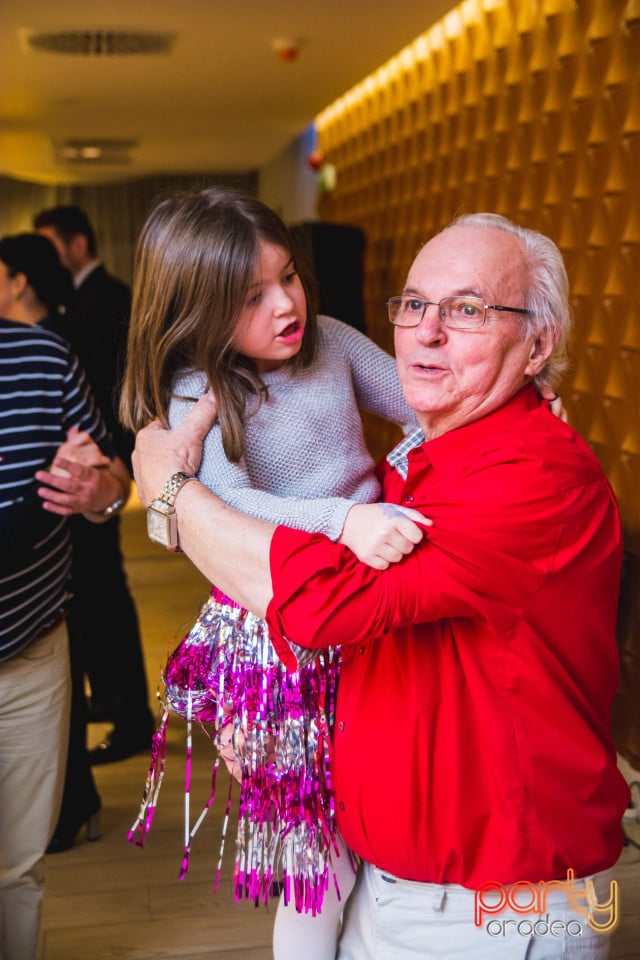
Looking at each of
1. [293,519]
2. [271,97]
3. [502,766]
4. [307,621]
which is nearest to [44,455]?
[293,519]

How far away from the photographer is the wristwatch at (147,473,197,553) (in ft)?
4.92

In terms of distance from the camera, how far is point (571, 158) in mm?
3738

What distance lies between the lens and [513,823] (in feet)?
4.45

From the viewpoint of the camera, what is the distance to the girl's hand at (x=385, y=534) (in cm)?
127

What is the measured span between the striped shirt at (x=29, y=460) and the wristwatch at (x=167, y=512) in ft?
2.13

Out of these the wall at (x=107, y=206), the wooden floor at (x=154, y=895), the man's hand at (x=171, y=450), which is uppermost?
the wall at (x=107, y=206)

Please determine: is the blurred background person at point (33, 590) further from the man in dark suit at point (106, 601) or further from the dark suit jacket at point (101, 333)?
the man in dark suit at point (106, 601)

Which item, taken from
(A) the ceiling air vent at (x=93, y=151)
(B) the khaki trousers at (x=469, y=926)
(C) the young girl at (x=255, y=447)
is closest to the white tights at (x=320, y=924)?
(C) the young girl at (x=255, y=447)

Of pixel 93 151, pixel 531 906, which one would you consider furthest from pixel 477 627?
pixel 93 151

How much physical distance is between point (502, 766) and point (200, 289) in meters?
0.84

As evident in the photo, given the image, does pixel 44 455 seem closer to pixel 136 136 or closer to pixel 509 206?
pixel 509 206

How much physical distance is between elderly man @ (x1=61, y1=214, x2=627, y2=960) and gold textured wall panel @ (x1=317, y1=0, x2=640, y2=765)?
4.60 ft

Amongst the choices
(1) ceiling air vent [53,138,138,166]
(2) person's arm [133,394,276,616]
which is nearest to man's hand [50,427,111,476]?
(2) person's arm [133,394,276,616]

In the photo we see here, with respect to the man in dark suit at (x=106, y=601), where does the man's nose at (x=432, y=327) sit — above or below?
above
